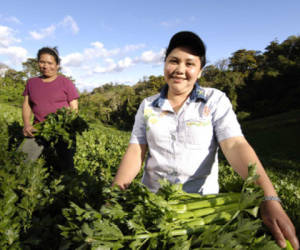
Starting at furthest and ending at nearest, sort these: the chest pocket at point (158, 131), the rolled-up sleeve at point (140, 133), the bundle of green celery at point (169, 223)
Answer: the rolled-up sleeve at point (140, 133)
the chest pocket at point (158, 131)
the bundle of green celery at point (169, 223)

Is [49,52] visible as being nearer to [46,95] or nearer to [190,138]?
[46,95]

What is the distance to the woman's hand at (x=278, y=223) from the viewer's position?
1091 millimetres

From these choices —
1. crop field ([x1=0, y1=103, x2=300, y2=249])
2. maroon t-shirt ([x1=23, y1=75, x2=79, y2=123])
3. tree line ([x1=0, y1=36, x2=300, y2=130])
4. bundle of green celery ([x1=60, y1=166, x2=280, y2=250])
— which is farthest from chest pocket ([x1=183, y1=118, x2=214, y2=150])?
tree line ([x1=0, y1=36, x2=300, y2=130])

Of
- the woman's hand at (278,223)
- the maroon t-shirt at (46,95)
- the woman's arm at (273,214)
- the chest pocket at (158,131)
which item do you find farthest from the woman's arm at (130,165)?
the maroon t-shirt at (46,95)

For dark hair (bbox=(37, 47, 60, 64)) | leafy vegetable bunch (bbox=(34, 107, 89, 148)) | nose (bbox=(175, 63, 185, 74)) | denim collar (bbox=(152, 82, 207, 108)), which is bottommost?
leafy vegetable bunch (bbox=(34, 107, 89, 148))

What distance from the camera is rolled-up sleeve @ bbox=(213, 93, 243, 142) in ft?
5.60

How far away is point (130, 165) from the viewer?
1.91m

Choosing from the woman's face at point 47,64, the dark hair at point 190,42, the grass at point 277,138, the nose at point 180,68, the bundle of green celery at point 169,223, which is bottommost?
the grass at point 277,138

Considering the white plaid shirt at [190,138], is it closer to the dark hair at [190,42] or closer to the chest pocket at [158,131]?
the chest pocket at [158,131]

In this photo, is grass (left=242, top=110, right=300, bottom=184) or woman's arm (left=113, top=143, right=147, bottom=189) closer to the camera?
woman's arm (left=113, top=143, right=147, bottom=189)

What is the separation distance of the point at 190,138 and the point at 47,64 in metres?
2.87

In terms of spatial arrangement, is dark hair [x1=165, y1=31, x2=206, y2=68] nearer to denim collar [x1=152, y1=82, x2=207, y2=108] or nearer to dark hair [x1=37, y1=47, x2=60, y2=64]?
denim collar [x1=152, y1=82, x2=207, y2=108]

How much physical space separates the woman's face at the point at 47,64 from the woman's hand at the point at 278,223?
3.57m

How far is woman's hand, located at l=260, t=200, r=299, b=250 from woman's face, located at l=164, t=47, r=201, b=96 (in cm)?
105
